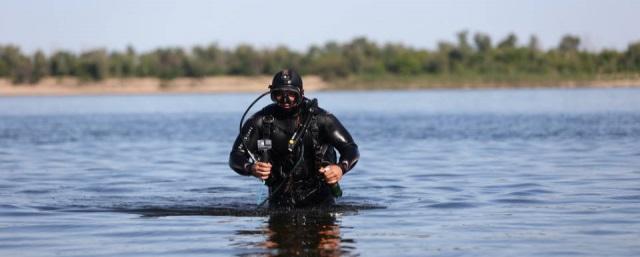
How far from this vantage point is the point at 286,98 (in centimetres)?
1259

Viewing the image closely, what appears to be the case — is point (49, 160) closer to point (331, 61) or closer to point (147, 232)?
point (147, 232)

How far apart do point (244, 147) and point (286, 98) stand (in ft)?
2.24

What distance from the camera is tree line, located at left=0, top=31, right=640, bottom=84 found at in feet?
312

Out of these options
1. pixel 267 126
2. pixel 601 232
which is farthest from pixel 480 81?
pixel 601 232

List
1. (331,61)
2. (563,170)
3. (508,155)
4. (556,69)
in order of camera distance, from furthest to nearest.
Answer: (331,61) → (556,69) → (508,155) → (563,170)

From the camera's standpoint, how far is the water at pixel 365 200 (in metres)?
11.7

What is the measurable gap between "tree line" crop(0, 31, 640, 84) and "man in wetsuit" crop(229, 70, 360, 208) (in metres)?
79.3

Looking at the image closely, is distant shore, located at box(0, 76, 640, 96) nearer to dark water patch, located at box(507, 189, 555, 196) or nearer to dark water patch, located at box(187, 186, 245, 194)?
dark water patch, located at box(187, 186, 245, 194)

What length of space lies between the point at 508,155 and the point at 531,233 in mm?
12163

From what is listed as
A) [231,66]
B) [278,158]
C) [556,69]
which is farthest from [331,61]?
[278,158]

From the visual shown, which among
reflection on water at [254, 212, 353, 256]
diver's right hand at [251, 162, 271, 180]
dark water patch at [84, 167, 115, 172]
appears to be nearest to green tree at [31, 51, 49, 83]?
dark water patch at [84, 167, 115, 172]

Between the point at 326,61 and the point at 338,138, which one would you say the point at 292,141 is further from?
the point at 326,61

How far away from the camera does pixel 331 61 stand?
340 feet

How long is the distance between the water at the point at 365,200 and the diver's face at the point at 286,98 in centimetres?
121
